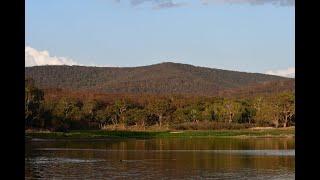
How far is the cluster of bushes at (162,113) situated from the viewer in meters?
92.4

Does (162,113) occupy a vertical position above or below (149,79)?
below

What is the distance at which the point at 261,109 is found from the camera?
102875mm

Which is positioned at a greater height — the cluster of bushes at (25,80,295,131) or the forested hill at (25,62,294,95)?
the forested hill at (25,62,294,95)

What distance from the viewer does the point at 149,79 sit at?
182 metres

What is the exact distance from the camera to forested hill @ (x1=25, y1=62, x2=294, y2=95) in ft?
561

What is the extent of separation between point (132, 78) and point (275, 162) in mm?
149455

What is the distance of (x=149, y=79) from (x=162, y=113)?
70.8 m

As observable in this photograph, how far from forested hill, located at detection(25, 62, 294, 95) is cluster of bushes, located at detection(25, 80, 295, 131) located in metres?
50.4

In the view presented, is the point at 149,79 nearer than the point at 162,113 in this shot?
No

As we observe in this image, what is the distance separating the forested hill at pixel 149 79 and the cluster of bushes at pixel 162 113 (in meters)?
50.4
